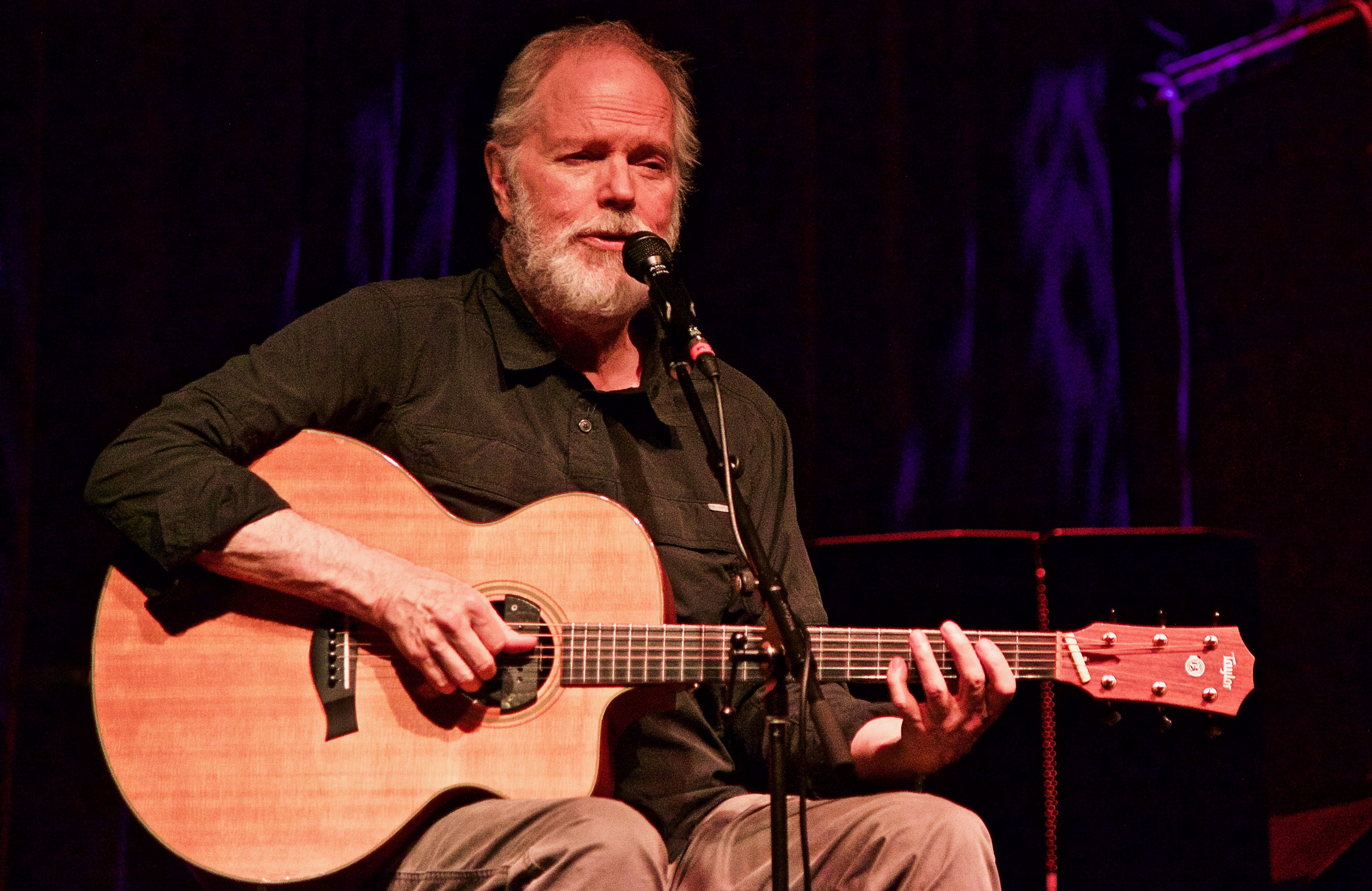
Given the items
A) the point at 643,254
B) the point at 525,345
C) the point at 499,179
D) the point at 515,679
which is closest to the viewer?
the point at 643,254

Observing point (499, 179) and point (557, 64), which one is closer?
point (557, 64)

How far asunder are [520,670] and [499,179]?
1.34 m

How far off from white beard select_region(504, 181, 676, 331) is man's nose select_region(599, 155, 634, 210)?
0.06 ft

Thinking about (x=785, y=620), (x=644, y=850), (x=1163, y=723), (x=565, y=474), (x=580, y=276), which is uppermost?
(x=580, y=276)

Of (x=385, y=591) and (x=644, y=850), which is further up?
(x=385, y=591)

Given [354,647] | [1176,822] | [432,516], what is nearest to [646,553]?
[432,516]

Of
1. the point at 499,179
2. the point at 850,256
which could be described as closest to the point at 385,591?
the point at 499,179

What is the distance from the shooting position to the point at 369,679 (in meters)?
2.07

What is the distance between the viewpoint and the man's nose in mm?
2615

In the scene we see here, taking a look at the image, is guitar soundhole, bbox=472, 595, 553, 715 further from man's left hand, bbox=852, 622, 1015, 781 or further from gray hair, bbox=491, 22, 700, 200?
gray hair, bbox=491, 22, 700, 200

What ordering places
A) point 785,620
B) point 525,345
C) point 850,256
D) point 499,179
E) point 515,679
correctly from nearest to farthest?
point 785,620 < point 515,679 < point 525,345 < point 499,179 < point 850,256

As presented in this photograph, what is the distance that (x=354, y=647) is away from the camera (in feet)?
6.83

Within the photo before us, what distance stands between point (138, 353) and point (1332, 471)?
10.2 feet

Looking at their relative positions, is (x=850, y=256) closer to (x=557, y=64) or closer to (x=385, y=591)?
(x=557, y=64)
